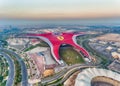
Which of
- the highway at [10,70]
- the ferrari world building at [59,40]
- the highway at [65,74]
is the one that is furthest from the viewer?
the ferrari world building at [59,40]

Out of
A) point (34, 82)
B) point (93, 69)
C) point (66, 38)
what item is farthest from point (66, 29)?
point (34, 82)

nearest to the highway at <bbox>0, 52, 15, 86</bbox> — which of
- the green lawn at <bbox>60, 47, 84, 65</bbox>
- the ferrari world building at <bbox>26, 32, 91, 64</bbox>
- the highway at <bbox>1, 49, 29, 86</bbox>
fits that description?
the highway at <bbox>1, 49, 29, 86</bbox>

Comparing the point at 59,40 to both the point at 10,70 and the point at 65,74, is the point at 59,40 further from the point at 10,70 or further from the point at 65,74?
the point at 10,70

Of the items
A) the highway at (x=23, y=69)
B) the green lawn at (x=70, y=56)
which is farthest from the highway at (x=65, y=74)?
the highway at (x=23, y=69)

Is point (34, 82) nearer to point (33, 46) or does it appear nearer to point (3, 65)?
point (3, 65)

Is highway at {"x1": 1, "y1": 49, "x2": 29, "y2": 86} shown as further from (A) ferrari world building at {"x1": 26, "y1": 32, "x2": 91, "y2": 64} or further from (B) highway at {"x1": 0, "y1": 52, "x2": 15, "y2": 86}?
(A) ferrari world building at {"x1": 26, "y1": 32, "x2": 91, "y2": 64}

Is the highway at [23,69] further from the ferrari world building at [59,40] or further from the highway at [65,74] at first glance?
the ferrari world building at [59,40]
